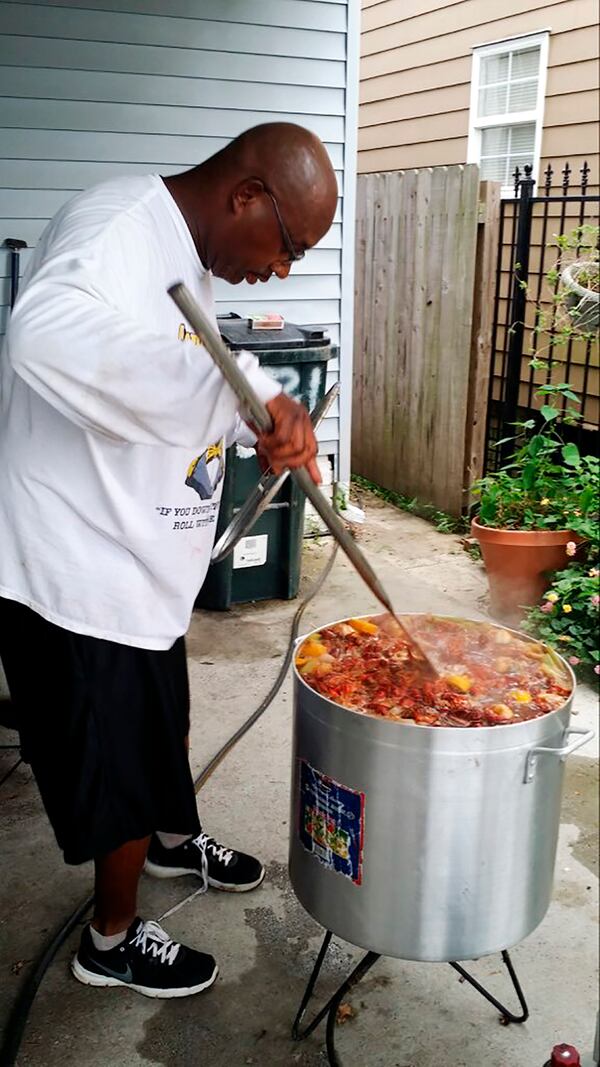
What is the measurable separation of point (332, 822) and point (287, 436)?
74 centimetres

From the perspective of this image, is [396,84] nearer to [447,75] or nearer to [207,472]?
[447,75]

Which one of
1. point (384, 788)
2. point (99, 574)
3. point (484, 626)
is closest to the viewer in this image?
point (384, 788)

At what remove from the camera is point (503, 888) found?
61.8 inches

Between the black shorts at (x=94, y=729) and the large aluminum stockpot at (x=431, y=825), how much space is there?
334 mm

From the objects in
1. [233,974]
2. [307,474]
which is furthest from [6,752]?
[307,474]

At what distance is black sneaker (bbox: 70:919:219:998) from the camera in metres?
2.04

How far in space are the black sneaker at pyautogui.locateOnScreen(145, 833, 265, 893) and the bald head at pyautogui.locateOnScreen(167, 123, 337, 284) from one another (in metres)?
1.49

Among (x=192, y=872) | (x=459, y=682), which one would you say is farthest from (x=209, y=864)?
(x=459, y=682)

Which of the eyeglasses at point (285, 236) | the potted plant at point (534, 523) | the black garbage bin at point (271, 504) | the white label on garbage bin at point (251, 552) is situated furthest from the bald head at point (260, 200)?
the white label on garbage bin at point (251, 552)

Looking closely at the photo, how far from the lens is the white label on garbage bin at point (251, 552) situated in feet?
13.8

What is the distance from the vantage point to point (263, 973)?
83.7 inches

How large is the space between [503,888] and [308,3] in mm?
4724

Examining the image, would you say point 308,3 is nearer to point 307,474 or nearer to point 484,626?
point 484,626

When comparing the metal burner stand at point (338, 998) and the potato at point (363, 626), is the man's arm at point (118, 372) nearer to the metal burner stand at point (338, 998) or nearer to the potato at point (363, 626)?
the potato at point (363, 626)
